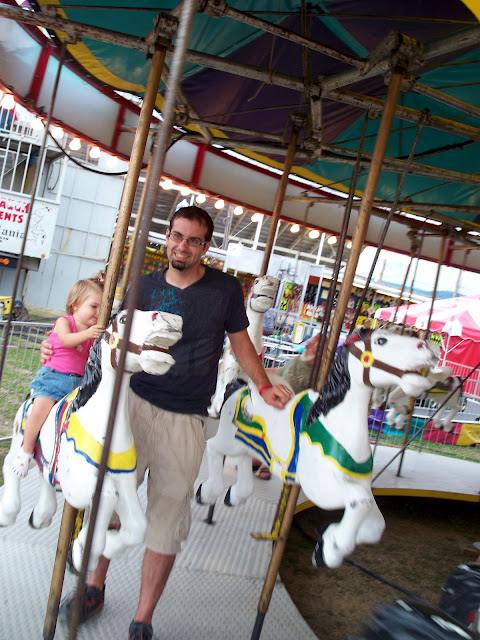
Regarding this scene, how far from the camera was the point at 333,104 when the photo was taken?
357cm

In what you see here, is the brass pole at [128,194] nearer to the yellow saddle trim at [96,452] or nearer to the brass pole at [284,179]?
the yellow saddle trim at [96,452]

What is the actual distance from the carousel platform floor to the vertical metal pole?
0.25 m

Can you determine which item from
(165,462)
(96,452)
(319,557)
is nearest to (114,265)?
(96,452)

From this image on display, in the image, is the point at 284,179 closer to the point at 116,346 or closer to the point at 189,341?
the point at 189,341

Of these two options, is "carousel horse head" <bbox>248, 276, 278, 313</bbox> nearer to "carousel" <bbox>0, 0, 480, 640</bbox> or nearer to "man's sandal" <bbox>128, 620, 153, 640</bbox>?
"carousel" <bbox>0, 0, 480, 640</bbox>

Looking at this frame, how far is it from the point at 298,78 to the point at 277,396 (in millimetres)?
1607

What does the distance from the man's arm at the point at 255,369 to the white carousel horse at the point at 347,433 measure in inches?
3.0

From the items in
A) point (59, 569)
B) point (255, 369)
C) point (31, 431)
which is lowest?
point (59, 569)

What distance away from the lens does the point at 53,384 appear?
2191mm

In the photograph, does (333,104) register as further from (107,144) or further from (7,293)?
(7,293)

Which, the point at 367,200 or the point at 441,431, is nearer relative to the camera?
the point at 367,200

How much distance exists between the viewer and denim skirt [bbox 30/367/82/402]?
2170 millimetres

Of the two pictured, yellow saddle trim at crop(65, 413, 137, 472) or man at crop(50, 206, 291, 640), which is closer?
yellow saddle trim at crop(65, 413, 137, 472)

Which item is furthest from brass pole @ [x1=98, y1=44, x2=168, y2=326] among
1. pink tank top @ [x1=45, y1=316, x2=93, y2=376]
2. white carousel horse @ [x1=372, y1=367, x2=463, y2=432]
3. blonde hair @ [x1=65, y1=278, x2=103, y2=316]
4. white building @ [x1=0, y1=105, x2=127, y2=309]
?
white building @ [x1=0, y1=105, x2=127, y2=309]
